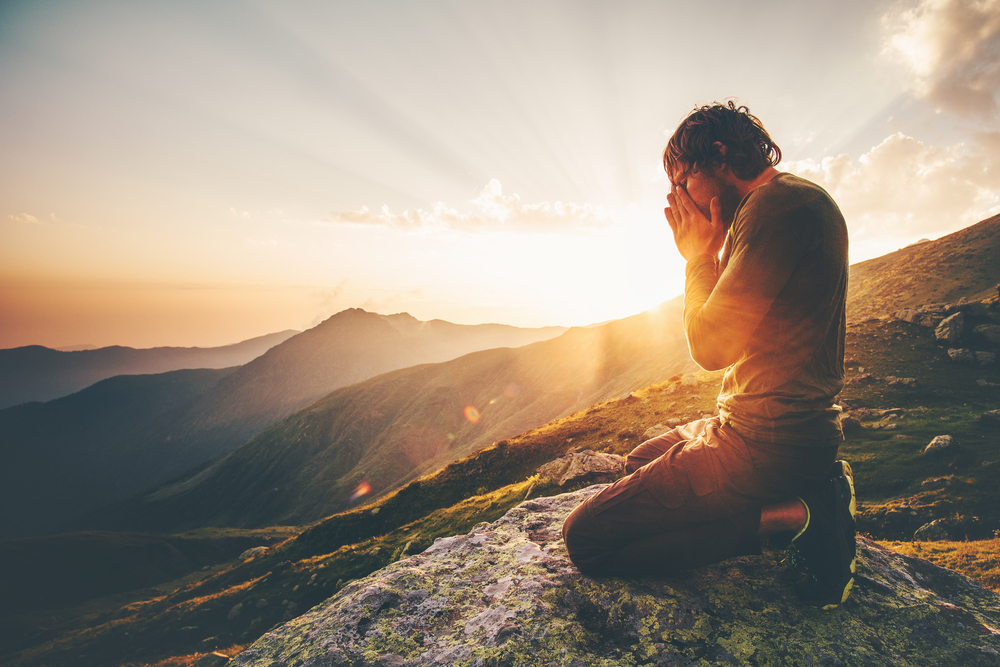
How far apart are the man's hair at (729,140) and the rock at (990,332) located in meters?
34.8

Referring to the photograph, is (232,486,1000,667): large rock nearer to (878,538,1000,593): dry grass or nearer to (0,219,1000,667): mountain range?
(0,219,1000,667): mountain range

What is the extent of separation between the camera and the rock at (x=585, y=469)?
1075 centimetres

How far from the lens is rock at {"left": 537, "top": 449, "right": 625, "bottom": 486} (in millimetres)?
10750

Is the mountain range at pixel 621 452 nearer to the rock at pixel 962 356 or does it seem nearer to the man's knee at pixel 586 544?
the rock at pixel 962 356

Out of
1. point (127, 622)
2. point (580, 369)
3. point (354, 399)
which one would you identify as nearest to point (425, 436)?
point (354, 399)

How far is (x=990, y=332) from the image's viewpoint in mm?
23891

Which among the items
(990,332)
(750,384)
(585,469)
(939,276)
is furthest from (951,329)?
(939,276)

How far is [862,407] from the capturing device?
65.1 feet

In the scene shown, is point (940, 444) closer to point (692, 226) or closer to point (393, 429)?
point (692, 226)

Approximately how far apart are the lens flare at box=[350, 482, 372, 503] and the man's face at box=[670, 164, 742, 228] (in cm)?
14619

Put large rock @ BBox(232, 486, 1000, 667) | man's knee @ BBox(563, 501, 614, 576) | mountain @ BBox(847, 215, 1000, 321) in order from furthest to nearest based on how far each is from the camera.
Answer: mountain @ BBox(847, 215, 1000, 321) < man's knee @ BBox(563, 501, 614, 576) < large rock @ BBox(232, 486, 1000, 667)

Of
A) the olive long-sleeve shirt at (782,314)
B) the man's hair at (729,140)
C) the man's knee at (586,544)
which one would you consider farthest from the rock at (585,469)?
the man's hair at (729,140)

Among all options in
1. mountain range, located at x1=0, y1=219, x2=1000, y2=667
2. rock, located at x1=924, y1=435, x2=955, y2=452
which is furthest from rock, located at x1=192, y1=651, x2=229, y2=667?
rock, located at x1=924, y1=435, x2=955, y2=452

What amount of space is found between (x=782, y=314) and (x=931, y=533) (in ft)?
51.0
